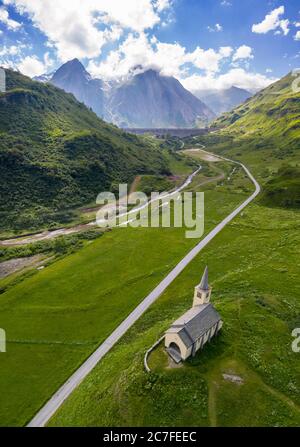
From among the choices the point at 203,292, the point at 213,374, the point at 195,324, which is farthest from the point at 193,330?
the point at 203,292

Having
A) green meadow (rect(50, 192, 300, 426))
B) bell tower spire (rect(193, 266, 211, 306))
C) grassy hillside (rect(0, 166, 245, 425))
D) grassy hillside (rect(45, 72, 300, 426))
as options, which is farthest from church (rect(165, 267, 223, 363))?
grassy hillside (rect(0, 166, 245, 425))

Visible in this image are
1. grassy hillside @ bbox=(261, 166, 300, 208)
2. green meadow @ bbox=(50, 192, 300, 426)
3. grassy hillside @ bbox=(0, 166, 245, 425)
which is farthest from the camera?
grassy hillside @ bbox=(261, 166, 300, 208)

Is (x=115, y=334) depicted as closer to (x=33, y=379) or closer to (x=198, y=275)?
(x=33, y=379)

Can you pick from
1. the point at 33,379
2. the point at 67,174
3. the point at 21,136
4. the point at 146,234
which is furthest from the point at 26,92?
the point at 33,379

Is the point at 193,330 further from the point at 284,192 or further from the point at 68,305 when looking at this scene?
the point at 284,192

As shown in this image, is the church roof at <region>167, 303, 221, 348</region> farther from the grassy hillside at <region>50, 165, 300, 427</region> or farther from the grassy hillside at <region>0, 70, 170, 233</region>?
the grassy hillside at <region>0, 70, 170, 233</region>

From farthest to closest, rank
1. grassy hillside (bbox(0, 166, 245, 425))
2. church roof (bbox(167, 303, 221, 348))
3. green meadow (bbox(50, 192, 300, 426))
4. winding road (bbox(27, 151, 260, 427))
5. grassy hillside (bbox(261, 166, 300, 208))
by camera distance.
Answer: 1. grassy hillside (bbox(261, 166, 300, 208))
2. grassy hillside (bbox(0, 166, 245, 425))
3. winding road (bbox(27, 151, 260, 427))
4. church roof (bbox(167, 303, 221, 348))
5. green meadow (bbox(50, 192, 300, 426))

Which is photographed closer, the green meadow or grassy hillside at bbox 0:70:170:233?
the green meadow

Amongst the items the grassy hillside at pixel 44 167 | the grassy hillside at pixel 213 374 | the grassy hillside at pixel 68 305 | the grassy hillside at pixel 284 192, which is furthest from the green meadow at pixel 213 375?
the grassy hillside at pixel 44 167
